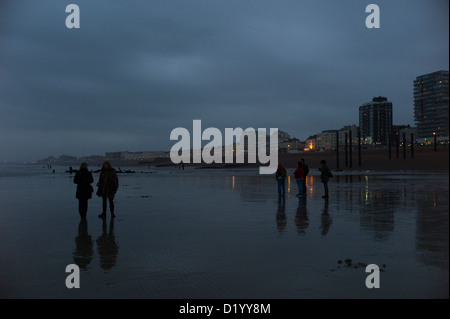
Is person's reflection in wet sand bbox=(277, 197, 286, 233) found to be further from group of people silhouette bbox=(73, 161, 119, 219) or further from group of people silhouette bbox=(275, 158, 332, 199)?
group of people silhouette bbox=(73, 161, 119, 219)

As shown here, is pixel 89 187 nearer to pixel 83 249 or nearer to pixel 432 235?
pixel 83 249

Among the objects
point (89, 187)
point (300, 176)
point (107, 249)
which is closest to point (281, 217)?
point (107, 249)

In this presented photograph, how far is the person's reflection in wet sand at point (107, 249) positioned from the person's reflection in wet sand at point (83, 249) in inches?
7.7

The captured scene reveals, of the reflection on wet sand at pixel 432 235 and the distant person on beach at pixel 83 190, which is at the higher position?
the distant person on beach at pixel 83 190

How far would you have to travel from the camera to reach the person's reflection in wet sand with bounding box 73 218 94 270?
6.32 metres

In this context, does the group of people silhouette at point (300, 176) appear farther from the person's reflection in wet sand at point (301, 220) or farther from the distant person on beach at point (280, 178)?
the person's reflection in wet sand at point (301, 220)

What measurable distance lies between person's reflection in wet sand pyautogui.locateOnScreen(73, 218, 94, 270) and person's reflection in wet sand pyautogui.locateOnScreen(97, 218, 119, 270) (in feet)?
0.64

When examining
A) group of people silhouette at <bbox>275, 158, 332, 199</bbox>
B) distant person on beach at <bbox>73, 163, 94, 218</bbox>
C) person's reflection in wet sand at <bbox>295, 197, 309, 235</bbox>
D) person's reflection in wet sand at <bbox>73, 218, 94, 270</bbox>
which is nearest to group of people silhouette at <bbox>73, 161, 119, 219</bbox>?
distant person on beach at <bbox>73, 163, 94, 218</bbox>

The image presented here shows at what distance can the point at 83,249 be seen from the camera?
7.34m

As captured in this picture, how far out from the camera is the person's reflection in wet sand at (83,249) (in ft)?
20.7

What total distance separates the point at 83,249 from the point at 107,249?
19.8 inches

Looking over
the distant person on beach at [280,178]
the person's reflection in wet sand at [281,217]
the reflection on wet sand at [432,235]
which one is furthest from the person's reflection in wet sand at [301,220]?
the distant person on beach at [280,178]

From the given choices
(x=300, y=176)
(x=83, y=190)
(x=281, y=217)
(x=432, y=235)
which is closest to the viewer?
(x=432, y=235)
